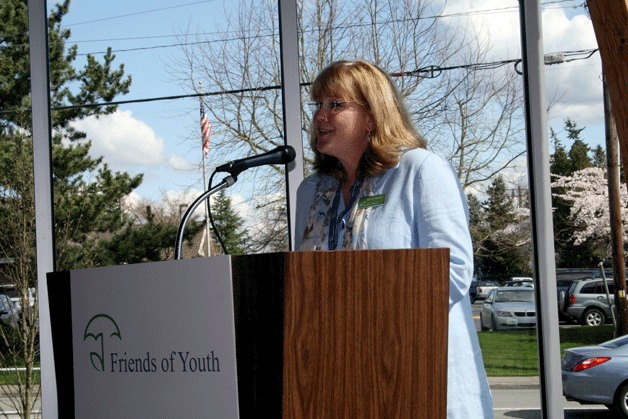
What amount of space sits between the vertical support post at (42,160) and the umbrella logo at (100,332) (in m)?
2.59

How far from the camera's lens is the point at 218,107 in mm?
3703

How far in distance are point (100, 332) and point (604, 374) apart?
4515mm

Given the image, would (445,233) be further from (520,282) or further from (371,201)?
(520,282)

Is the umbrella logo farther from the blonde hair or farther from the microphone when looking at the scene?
the microphone

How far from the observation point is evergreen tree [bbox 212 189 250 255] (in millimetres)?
3676

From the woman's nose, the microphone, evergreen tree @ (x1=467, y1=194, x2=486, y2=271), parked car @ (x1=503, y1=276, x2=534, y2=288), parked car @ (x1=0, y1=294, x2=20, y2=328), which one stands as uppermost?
the woman's nose

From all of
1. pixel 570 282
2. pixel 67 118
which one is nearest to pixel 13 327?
pixel 67 118

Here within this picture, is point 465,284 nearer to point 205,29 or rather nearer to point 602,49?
point 602,49

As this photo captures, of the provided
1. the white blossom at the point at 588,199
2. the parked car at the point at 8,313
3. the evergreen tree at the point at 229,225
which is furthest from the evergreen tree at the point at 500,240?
the parked car at the point at 8,313

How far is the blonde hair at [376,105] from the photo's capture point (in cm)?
166

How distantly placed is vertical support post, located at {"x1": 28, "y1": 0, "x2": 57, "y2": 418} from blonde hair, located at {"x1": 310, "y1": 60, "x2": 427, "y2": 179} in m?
2.34

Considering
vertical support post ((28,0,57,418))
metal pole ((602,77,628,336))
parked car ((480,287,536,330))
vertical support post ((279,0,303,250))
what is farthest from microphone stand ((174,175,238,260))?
metal pole ((602,77,628,336))

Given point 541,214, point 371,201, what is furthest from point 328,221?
point 541,214

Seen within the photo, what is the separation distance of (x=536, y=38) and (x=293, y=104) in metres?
1.10
